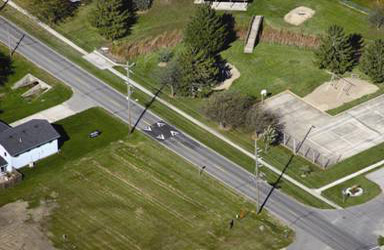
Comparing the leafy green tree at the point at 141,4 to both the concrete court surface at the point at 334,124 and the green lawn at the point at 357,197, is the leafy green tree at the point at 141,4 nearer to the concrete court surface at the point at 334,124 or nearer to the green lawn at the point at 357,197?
the concrete court surface at the point at 334,124

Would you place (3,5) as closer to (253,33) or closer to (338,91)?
(253,33)

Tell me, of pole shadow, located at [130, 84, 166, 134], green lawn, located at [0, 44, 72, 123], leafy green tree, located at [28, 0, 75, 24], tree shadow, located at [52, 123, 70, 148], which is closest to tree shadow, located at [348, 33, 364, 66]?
pole shadow, located at [130, 84, 166, 134]

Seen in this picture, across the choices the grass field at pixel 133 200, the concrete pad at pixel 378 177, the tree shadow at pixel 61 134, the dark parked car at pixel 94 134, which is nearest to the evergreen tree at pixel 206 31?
the grass field at pixel 133 200

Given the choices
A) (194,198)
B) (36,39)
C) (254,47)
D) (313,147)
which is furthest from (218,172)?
(36,39)

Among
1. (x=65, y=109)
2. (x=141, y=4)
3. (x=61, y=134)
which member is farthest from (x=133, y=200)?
(x=141, y=4)

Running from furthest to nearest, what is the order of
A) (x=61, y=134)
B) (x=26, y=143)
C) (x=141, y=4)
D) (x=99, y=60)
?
(x=141, y=4) → (x=99, y=60) → (x=61, y=134) → (x=26, y=143)

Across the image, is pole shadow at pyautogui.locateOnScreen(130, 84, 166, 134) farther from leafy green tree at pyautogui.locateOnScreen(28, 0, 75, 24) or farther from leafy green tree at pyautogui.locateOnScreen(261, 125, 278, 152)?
leafy green tree at pyautogui.locateOnScreen(28, 0, 75, 24)
